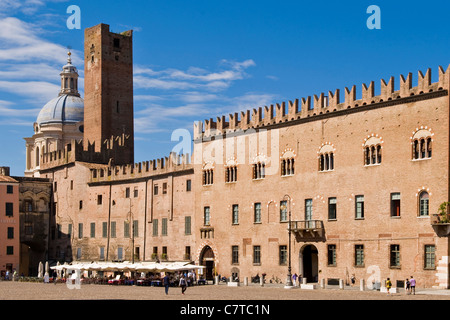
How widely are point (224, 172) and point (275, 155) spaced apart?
519 centimetres

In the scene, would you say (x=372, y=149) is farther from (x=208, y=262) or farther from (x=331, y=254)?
(x=208, y=262)

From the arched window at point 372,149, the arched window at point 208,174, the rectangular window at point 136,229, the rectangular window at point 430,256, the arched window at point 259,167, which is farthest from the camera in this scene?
the rectangular window at point 136,229

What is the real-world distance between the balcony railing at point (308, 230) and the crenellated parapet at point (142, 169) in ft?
40.6

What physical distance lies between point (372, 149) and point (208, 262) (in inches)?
672

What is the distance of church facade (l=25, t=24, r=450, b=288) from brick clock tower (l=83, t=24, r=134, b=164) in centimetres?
15

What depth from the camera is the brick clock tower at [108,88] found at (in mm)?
74062

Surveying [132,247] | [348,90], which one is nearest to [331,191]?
[348,90]

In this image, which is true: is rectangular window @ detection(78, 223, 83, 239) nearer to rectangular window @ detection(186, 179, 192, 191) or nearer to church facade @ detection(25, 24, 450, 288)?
church facade @ detection(25, 24, 450, 288)

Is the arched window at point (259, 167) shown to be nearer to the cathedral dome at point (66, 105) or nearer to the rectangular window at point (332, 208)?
the rectangular window at point (332, 208)

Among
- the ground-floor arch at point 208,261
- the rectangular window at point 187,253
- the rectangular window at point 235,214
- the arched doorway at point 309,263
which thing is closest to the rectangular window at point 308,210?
the arched doorway at point 309,263

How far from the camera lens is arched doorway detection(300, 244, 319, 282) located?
49656 millimetres

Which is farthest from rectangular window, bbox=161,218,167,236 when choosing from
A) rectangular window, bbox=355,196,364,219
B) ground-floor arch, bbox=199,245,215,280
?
rectangular window, bbox=355,196,364,219
